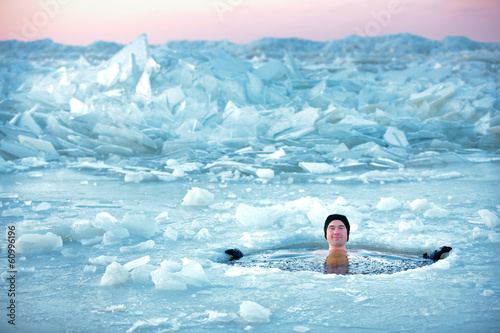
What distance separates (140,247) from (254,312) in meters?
1.21

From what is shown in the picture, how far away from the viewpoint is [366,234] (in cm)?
346

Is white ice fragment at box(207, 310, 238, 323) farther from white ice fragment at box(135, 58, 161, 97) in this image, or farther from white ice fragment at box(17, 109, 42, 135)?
white ice fragment at box(135, 58, 161, 97)

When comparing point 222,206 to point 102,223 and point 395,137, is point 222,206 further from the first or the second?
point 395,137

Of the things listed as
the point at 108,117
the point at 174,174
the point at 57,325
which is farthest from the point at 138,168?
the point at 57,325

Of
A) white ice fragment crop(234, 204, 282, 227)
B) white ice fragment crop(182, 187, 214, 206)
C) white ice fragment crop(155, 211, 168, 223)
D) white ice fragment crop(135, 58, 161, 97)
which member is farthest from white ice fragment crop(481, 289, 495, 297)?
white ice fragment crop(135, 58, 161, 97)

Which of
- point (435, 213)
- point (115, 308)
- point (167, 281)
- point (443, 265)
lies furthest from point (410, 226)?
point (115, 308)

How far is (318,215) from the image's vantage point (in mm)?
3723

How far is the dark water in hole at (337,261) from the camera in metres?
2.88

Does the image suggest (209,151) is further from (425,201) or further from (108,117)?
(425,201)

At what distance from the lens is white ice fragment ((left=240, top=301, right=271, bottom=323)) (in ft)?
6.64

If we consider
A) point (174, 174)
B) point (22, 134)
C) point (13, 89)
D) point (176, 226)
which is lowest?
point (176, 226)

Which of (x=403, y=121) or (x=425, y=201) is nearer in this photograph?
(x=425, y=201)

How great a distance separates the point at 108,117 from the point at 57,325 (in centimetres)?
596

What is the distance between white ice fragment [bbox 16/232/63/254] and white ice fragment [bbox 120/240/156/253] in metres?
0.38
